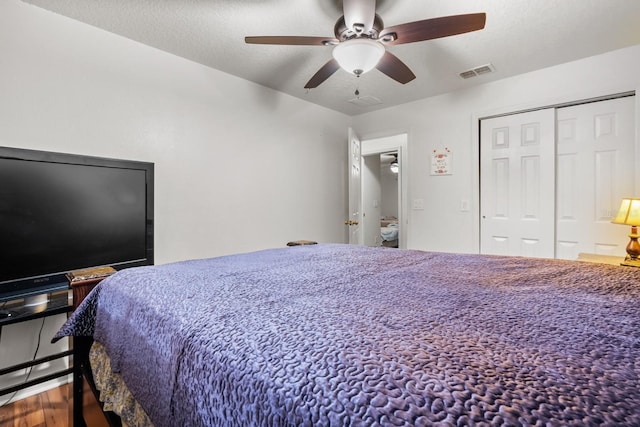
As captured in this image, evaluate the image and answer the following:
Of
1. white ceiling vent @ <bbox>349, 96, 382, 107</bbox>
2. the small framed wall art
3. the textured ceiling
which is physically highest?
white ceiling vent @ <bbox>349, 96, 382, 107</bbox>

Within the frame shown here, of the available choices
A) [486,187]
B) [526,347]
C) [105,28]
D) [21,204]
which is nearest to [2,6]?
[105,28]

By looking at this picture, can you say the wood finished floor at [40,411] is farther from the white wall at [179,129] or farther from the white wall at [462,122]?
the white wall at [462,122]

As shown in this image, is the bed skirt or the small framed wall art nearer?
the bed skirt

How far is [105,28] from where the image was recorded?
216 cm

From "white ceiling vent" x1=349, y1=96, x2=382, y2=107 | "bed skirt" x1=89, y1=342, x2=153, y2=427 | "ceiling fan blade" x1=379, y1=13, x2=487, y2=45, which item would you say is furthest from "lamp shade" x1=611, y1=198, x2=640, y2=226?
"bed skirt" x1=89, y1=342, x2=153, y2=427

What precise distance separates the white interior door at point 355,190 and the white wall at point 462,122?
466 mm

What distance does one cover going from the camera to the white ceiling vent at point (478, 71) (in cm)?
275

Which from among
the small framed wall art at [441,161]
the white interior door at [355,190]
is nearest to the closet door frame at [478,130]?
the small framed wall art at [441,161]

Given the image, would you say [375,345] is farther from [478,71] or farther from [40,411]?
[478,71]

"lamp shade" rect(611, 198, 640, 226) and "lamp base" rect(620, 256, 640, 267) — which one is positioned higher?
"lamp shade" rect(611, 198, 640, 226)

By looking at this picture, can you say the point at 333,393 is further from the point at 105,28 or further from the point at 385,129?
the point at 385,129

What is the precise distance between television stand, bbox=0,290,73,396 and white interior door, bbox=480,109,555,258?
360cm

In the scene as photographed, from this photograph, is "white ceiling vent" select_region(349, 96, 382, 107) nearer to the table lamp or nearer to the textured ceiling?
the textured ceiling

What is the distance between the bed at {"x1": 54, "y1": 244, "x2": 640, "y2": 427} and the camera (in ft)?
1.31
